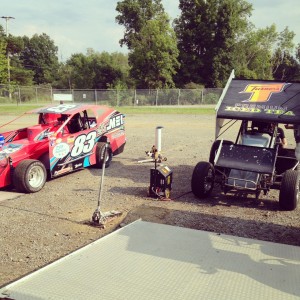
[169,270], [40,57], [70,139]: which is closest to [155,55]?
[70,139]

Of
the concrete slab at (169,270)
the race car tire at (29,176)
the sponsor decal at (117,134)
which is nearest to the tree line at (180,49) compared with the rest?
the sponsor decal at (117,134)

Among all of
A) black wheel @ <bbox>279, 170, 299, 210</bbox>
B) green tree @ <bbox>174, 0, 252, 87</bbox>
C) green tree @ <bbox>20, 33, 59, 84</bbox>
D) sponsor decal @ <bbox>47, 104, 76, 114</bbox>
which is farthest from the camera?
green tree @ <bbox>20, 33, 59, 84</bbox>

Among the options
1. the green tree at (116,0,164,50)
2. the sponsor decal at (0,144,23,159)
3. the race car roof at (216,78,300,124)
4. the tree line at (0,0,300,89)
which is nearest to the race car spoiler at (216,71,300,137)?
the race car roof at (216,78,300,124)

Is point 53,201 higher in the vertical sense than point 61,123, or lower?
lower

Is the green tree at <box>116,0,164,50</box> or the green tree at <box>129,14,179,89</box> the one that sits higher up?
the green tree at <box>116,0,164,50</box>

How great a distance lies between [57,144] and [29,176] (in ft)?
3.19

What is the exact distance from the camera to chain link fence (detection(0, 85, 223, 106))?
39.0m

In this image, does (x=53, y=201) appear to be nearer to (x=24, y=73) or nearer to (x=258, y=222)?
(x=258, y=222)

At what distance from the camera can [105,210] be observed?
649cm

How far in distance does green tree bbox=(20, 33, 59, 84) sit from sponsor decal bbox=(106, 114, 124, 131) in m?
81.7

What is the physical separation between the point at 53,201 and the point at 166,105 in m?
34.3

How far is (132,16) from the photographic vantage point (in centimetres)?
5431

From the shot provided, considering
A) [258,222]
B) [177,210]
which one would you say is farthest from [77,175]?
[258,222]

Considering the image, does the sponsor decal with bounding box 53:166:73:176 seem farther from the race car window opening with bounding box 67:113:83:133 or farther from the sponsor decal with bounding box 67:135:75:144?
Answer: the race car window opening with bounding box 67:113:83:133
